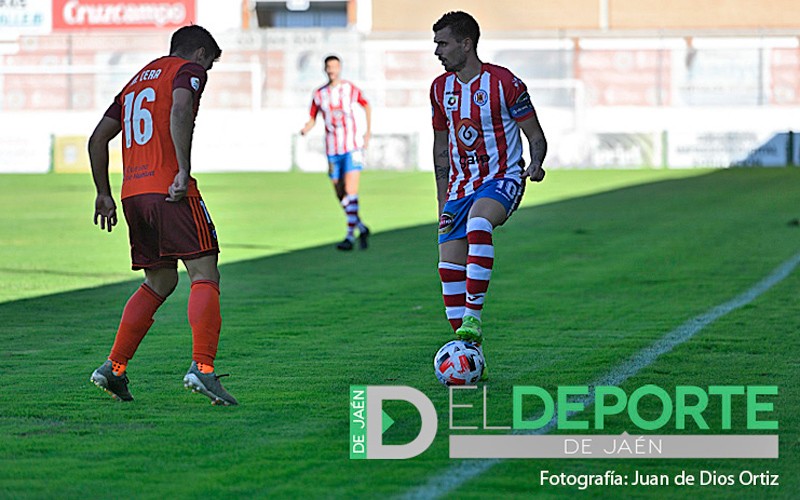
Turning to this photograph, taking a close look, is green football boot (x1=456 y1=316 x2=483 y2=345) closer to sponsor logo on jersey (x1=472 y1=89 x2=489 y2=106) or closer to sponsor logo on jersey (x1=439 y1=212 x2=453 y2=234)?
sponsor logo on jersey (x1=439 y1=212 x2=453 y2=234)

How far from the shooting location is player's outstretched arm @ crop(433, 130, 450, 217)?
8.10 m

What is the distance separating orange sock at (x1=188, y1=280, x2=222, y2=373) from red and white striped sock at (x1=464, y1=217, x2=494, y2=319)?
1425mm

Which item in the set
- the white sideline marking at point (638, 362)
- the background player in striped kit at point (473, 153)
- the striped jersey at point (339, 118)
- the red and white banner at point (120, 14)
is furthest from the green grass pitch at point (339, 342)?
the red and white banner at point (120, 14)

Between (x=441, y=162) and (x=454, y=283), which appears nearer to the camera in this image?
(x=454, y=283)

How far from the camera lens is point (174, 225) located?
22.9ft

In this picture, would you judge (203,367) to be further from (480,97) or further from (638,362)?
(638,362)

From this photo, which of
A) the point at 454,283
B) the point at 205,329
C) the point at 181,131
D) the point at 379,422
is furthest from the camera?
the point at 454,283

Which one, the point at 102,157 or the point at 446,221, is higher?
the point at 102,157

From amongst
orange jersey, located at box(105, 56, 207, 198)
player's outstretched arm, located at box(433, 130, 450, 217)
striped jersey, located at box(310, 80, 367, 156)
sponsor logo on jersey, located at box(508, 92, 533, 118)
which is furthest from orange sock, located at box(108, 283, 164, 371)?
striped jersey, located at box(310, 80, 367, 156)

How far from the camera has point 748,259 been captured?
14.8 meters

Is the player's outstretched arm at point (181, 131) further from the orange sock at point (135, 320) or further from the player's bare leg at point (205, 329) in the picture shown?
the orange sock at point (135, 320)

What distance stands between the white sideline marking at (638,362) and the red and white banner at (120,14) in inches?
1582

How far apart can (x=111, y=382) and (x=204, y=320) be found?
55 cm

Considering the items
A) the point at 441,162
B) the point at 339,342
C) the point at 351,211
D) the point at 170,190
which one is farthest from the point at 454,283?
the point at 351,211
